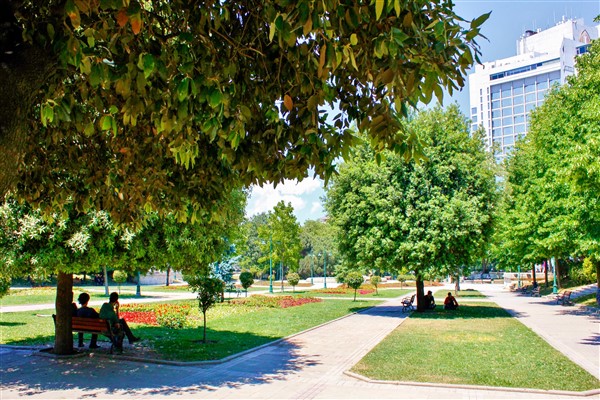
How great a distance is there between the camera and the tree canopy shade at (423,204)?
21797 millimetres

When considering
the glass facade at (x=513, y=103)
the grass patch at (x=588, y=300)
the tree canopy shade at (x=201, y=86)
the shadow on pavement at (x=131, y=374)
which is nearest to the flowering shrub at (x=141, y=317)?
the shadow on pavement at (x=131, y=374)

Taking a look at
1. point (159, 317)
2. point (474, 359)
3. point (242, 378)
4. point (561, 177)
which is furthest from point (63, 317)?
point (561, 177)

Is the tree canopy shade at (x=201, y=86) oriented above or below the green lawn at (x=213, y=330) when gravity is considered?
above

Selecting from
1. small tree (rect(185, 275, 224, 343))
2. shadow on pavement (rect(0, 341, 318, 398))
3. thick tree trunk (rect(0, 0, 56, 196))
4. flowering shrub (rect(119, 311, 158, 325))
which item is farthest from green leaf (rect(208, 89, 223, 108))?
flowering shrub (rect(119, 311, 158, 325))

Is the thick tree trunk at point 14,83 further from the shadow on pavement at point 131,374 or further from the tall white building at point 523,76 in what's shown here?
the tall white building at point 523,76

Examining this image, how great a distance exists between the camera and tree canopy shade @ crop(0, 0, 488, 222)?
3.44m

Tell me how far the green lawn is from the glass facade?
4756 inches

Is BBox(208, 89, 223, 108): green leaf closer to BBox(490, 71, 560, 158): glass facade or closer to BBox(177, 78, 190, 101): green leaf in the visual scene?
BBox(177, 78, 190, 101): green leaf

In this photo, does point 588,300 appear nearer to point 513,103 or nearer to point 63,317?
point 63,317

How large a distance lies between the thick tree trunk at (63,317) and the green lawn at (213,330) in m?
2.22

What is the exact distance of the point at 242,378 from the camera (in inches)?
383

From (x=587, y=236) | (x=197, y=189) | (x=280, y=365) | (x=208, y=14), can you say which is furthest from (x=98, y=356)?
(x=587, y=236)

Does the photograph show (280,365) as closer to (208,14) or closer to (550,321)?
(208,14)

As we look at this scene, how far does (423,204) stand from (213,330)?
11.0 meters
